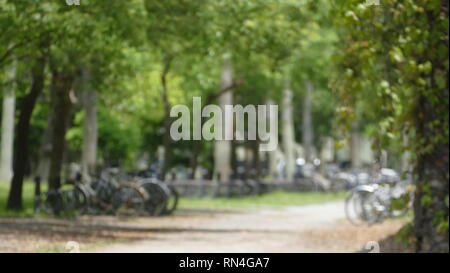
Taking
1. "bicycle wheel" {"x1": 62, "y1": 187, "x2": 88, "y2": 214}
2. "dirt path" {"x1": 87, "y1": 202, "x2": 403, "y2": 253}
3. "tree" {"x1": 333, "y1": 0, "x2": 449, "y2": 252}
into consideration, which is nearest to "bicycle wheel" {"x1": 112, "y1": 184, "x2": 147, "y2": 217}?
"dirt path" {"x1": 87, "y1": 202, "x2": 403, "y2": 253}

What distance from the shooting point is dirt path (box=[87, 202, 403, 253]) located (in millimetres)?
11250

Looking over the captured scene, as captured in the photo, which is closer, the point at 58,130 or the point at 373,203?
the point at 373,203

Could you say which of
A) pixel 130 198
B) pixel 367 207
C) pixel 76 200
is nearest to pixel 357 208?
pixel 367 207

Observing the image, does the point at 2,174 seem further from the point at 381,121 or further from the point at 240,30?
the point at 381,121

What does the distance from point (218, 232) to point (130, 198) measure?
330 centimetres

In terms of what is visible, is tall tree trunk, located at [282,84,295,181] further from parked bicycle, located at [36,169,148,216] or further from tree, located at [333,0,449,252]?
tree, located at [333,0,449,252]

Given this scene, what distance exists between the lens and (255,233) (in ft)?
46.3

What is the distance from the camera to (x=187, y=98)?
3025cm

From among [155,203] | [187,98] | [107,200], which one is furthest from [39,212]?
[187,98]

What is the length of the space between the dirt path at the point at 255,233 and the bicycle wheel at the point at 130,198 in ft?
1.86

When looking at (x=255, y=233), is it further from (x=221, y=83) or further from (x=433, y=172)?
(x=221, y=83)

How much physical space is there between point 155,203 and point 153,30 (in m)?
5.65

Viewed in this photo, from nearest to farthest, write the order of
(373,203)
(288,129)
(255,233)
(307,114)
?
(255,233) → (373,203) → (288,129) → (307,114)

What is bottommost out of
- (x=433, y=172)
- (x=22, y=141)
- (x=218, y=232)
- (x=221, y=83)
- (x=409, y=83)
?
(x=218, y=232)
